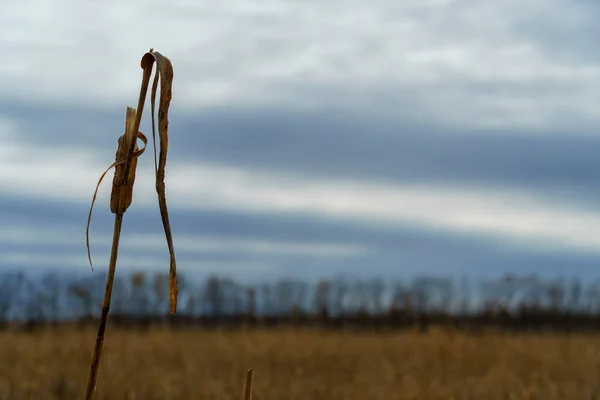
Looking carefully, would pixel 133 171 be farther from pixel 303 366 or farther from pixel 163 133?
pixel 303 366

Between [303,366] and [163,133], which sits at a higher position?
[163,133]

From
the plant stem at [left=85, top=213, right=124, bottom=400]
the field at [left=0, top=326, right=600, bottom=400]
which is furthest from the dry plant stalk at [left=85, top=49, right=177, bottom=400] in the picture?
the field at [left=0, top=326, right=600, bottom=400]

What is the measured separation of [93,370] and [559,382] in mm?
7417

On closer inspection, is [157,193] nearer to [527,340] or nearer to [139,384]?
[139,384]

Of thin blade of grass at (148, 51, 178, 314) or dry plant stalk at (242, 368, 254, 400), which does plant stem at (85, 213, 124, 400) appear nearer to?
thin blade of grass at (148, 51, 178, 314)

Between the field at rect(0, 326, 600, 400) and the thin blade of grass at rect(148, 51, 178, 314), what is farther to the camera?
the field at rect(0, 326, 600, 400)

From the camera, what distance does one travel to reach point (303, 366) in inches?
373

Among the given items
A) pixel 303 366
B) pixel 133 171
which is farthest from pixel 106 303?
pixel 303 366

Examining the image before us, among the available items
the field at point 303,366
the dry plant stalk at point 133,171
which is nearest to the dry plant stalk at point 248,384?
the dry plant stalk at point 133,171

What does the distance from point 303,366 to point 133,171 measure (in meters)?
8.91

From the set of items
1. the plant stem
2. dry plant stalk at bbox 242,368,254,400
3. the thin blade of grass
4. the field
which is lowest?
the field

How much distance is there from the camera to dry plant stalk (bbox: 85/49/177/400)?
763mm

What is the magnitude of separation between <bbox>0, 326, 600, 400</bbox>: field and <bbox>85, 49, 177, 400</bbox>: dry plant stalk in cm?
472

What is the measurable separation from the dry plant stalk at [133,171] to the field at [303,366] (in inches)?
186
